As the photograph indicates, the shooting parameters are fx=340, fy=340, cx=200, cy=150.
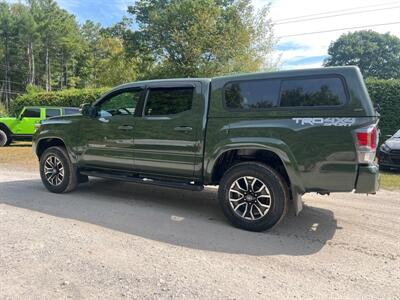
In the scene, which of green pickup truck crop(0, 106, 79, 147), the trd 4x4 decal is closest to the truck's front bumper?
the trd 4x4 decal

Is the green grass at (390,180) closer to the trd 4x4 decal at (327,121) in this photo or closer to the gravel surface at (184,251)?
the gravel surface at (184,251)

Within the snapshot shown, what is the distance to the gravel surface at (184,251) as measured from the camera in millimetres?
2951

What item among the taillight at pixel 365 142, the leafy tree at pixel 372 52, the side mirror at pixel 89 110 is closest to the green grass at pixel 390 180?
the taillight at pixel 365 142

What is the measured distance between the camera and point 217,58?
20.9 m

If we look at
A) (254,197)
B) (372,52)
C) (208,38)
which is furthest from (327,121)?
(372,52)

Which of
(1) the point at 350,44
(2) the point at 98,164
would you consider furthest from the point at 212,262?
(1) the point at 350,44

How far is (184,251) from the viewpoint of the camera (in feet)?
12.3

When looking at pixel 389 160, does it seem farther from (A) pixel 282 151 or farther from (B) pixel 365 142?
(A) pixel 282 151

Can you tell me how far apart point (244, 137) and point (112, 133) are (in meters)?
2.34

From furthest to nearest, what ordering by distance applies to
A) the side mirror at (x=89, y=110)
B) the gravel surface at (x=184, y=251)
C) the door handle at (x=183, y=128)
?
the side mirror at (x=89, y=110), the door handle at (x=183, y=128), the gravel surface at (x=184, y=251)

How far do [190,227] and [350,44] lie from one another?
61187mm

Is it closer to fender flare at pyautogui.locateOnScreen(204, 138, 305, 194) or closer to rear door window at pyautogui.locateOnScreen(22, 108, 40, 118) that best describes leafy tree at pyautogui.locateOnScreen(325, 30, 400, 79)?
rear door window at pyautogui.locateOnScreen(22, 108, 40, 118)

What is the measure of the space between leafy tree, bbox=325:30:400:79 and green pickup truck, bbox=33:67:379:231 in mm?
56117

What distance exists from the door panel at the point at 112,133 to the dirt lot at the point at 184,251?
70 cm
